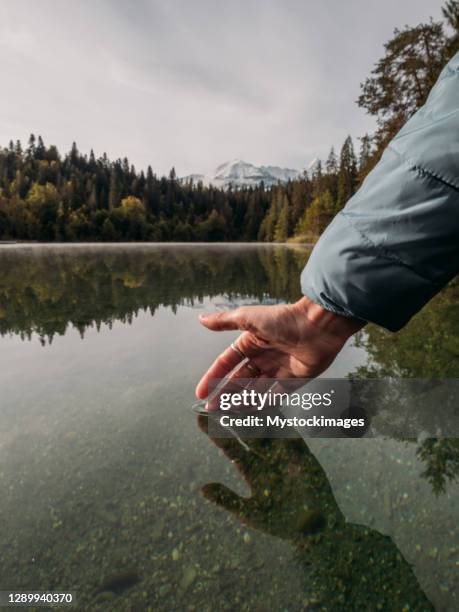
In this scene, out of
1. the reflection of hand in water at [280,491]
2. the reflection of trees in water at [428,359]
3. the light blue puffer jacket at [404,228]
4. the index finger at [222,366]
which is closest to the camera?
the light blue puffer jacket at [404,228]

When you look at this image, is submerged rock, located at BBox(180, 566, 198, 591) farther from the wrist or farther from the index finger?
the wrist

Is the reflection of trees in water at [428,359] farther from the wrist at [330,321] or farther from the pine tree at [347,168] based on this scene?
the pine tree at [347,168]

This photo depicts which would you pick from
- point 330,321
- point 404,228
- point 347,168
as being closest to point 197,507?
point 330,321

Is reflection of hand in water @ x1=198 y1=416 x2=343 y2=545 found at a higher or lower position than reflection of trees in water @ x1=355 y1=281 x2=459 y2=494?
lower

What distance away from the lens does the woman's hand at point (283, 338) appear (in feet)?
5.47

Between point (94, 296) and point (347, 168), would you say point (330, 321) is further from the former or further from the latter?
Result: point (347, 168)

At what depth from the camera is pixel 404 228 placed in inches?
47.5

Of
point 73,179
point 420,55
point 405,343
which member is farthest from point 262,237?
point 405,343

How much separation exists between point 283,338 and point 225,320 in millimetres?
350

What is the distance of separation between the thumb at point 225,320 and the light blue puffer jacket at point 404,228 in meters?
0.64

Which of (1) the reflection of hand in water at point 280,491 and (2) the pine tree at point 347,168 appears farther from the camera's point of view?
(2) the pine tree at point 347,168
